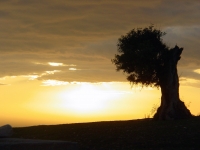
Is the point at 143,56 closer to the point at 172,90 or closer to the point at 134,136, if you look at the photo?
the point at 172,90

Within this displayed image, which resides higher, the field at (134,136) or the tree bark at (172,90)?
the tree bark at (172,90)

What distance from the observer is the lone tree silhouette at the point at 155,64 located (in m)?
34.5

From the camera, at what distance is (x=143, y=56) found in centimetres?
3425

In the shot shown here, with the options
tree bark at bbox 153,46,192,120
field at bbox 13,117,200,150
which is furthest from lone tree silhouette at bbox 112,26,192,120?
field at bbox 13,117,200,150

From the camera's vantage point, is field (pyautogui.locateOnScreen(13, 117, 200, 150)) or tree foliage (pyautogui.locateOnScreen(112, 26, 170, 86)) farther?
tree foliage (pyautogui.locateOnScreen(112, 26, 170, 86))

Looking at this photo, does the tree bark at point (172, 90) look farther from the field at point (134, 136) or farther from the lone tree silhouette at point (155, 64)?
the field at point (134, 136)

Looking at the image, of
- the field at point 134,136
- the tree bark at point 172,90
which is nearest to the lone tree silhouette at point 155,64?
the tree bark at point 172,90

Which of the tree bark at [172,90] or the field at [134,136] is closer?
the field at [134,136]

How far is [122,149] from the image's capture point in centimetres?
2133

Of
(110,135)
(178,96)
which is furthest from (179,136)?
(178,96)

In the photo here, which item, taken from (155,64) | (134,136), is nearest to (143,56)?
(155,64)

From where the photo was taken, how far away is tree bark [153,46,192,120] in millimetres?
34625

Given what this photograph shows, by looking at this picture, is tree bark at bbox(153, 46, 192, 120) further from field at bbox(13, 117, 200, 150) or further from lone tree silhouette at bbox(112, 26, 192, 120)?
field at bbox(13, 117, 200, 150)

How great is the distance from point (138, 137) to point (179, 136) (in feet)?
6.97
